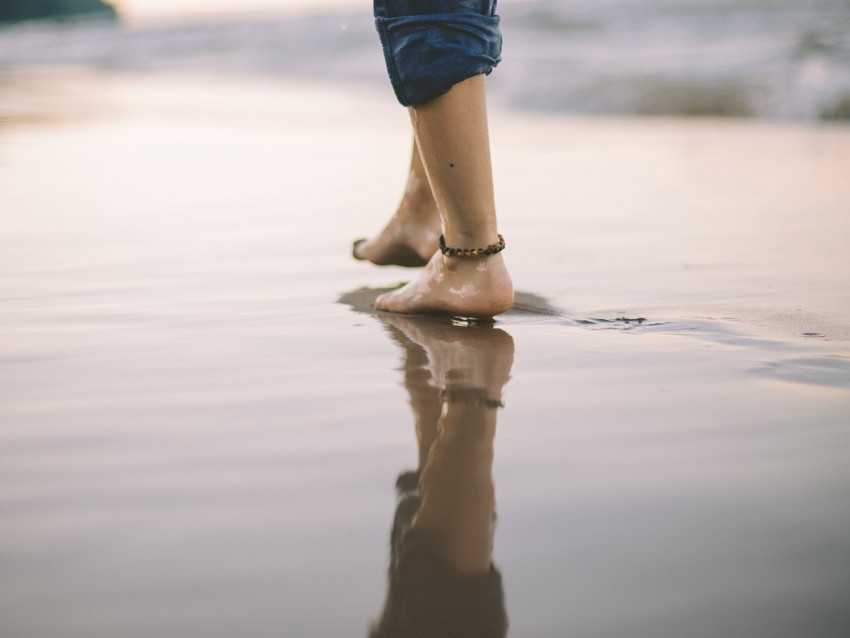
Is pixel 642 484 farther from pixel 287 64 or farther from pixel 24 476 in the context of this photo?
pixel 287 64

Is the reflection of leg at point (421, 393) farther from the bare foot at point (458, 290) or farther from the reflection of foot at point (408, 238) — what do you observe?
the reflection of foot at point (408, 238)

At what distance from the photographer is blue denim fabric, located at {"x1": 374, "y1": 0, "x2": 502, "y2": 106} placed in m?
1.42

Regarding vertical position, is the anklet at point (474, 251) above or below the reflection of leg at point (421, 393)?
above

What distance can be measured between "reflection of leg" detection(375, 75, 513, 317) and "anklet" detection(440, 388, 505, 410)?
40 cm

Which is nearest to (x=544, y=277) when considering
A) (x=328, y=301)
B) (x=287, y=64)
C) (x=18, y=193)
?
(x=328, y=301)

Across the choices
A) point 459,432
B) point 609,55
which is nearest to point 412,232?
point 459,432

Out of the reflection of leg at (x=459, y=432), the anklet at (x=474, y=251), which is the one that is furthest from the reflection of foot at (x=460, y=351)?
the anklet at (x=474, y=251)

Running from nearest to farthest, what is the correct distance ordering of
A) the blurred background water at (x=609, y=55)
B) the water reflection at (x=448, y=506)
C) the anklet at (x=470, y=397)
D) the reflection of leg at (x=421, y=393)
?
the water reflection at (x=448, y=506) → the reflection of leg at (x=421, y=393) → the anklet at (x=470, y=397) → the blurred background water at (x=609, y=55)

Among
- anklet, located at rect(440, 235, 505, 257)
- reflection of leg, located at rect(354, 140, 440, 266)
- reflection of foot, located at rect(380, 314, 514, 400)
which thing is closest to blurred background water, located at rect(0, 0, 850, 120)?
reflection of leg, located at rect(354, 140, 440, 266)

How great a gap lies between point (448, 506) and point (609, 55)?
23.2 ft

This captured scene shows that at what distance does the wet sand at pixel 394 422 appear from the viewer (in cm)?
64

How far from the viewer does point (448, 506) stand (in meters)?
0.77

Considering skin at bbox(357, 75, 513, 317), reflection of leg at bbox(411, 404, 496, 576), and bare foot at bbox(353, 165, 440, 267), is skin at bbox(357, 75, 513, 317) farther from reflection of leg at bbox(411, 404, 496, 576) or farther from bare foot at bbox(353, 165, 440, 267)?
reflection of leg at bbox(411, 404, 496, 576)

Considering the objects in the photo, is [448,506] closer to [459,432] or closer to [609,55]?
[459,432]
